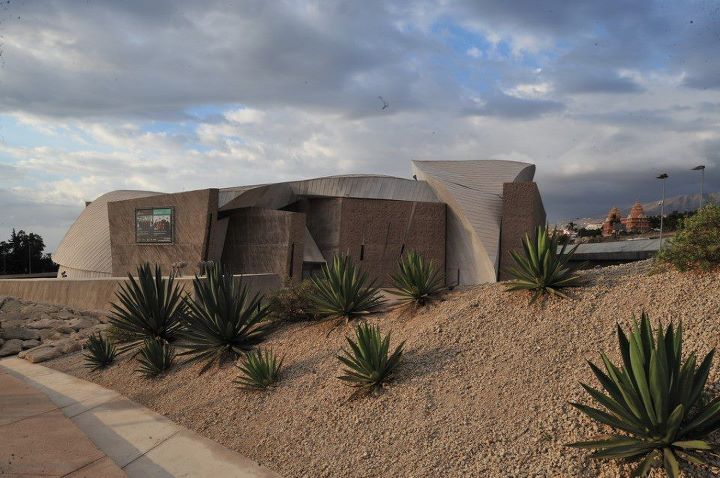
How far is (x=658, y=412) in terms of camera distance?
4.32m

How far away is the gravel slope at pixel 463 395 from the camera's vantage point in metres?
5.09

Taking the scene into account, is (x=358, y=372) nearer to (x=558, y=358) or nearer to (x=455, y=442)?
(x=455, y=442)

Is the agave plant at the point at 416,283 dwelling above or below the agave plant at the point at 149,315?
above

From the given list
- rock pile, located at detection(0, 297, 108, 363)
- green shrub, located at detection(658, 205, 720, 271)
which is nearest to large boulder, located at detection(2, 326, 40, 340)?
rock pile, located at detection(0, 297, 108, 363)

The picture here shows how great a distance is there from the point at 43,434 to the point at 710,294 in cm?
820

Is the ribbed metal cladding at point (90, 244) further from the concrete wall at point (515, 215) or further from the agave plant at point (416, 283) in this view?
the agave plant at point (416, 283)

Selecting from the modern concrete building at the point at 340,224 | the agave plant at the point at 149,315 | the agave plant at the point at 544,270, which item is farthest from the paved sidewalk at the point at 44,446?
the modern concrete building at the point at 340,224

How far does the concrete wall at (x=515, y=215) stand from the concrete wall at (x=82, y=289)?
11949 mm

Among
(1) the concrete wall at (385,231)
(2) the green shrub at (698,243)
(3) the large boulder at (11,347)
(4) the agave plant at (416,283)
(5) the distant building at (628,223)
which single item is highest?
(5) the distant building at (628,223)

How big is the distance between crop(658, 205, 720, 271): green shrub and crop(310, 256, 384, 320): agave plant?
15.7 ft

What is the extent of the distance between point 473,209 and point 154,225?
1659 cm

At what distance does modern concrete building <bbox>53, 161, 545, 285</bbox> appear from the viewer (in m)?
26.2

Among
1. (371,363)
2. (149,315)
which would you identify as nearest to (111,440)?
(371,363)

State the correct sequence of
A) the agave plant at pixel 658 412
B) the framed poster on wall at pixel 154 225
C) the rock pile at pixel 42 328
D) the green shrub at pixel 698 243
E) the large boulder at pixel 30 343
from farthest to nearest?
the framed poster on wall at pixel 154 225, the large boulder at pixel 30 343, the rock pile at pixel 42 328, the green shrub at pixel 698 243, the agave plant at pixel 658 412
